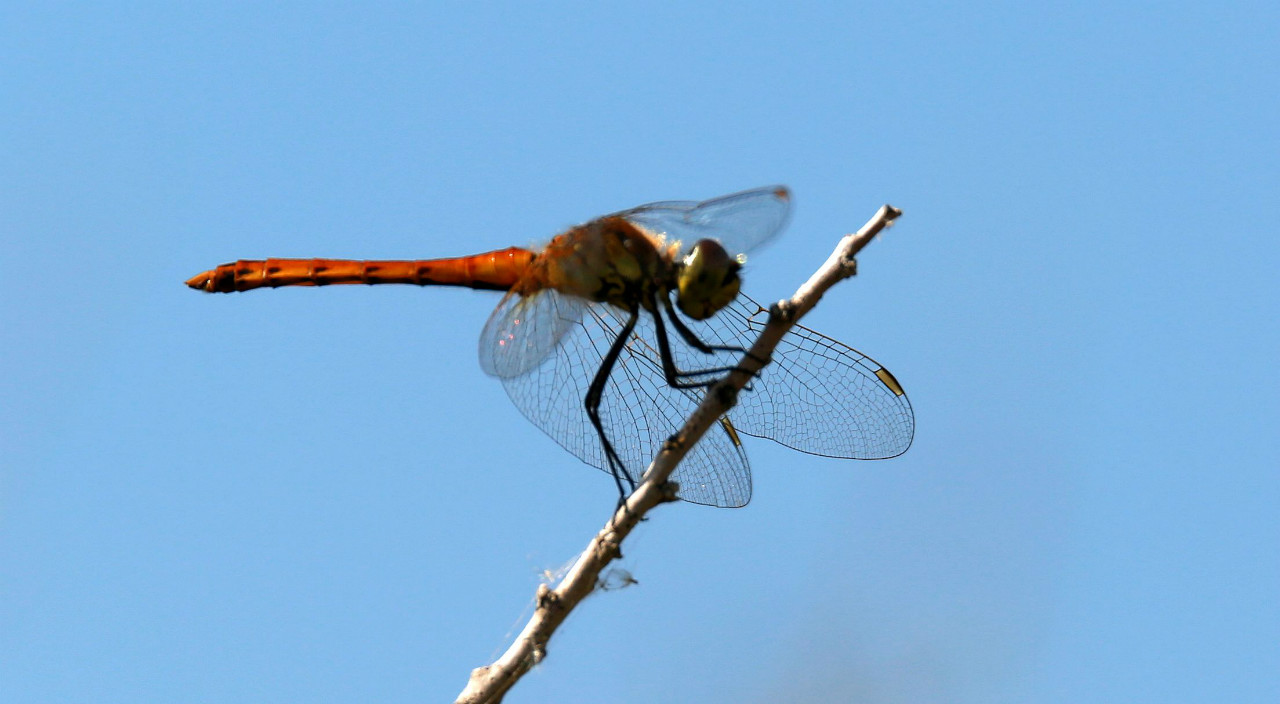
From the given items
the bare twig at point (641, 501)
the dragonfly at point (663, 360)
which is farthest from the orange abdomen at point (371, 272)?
the bare twig at point (641, 501)

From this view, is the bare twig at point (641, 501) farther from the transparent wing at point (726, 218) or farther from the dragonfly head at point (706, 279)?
the transparent wing at point (726, 218)

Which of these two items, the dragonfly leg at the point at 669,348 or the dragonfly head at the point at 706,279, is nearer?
the dragonfly head at the point at 706,279

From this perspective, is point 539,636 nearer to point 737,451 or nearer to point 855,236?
point 855,236

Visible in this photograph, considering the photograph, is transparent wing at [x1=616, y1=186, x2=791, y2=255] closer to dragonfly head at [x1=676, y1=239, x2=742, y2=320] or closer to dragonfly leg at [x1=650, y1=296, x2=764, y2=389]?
dragonfly head at [x1=676, y1=239, x2=742, y2=320]

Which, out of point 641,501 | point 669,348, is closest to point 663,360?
point 669,348

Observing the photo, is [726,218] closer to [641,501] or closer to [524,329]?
[524,329]

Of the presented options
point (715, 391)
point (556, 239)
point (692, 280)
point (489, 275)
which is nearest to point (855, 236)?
point (715, 391)

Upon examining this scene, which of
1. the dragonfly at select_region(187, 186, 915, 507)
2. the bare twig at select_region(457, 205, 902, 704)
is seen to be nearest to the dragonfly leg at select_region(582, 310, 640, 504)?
the dragonfly at select_region(187, 186, 915, 507)

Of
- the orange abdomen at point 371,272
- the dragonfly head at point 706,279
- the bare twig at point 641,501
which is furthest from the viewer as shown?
the orange abdomen at point 371,272
